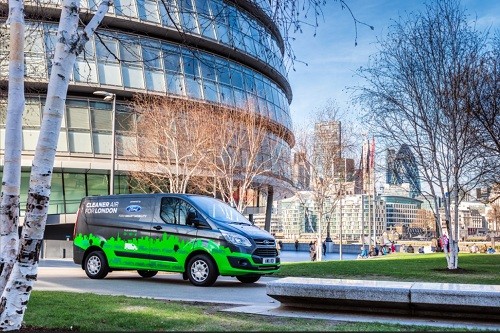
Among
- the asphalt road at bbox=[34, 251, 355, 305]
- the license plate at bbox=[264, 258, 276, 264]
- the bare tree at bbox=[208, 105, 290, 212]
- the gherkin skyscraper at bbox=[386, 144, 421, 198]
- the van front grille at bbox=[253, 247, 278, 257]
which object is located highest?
the bare tree at bbox=[208, 105, 290, 212]

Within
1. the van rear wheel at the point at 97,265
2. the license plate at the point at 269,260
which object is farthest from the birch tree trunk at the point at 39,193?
the van rear wheel at the point at 97,265

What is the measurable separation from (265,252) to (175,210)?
8.24 feet

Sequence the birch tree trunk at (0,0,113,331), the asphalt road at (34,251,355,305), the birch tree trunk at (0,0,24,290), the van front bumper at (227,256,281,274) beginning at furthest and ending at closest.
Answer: the van front bumper at (227,256,281,274) < the asphalt road at (34,251,355,305) < the birch tree trunk at (0,0,24,290) < the birch tree trunk at (0,0,113,331)

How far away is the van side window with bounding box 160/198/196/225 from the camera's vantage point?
14711mm

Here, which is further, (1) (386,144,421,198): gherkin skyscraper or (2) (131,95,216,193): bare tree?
(2) (131,95,216,193): bare tree

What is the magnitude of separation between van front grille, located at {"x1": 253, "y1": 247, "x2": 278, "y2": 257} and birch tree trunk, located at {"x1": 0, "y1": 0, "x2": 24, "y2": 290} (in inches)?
303

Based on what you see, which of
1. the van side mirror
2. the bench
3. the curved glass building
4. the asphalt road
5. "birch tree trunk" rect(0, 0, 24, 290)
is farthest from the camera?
the curved glass building

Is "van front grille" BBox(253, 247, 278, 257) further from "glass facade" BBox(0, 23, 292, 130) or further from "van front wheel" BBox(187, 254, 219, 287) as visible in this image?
"glass facade" BBox(0, 23, 292, 130)

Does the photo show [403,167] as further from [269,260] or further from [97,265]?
[97,265]

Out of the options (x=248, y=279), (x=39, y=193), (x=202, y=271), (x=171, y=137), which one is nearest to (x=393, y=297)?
(x=39, y=193)

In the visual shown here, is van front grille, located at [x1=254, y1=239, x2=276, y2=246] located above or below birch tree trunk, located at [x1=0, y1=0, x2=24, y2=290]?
below

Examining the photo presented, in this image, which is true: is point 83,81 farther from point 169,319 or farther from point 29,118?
point 169,319

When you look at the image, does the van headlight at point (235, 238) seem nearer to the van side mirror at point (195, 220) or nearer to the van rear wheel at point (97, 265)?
the van side mirror at point (195, 220)

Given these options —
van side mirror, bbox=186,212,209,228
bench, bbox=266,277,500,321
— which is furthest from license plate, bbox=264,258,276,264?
bench, bbox=266,277,500,321
